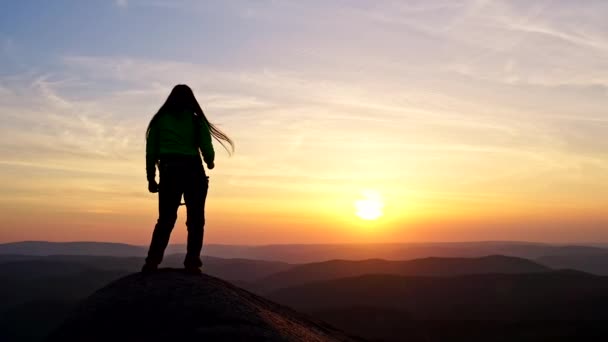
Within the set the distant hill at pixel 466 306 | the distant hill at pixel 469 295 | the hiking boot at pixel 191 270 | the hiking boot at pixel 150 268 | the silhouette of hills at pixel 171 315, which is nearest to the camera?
the silhouette of hills at pixel 171 315

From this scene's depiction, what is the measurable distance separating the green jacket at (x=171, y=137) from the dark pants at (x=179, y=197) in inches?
3.9

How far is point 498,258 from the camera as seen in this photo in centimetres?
8975

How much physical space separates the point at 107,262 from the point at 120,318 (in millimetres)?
109522

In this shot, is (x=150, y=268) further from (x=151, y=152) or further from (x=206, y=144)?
(x=206, y=144)

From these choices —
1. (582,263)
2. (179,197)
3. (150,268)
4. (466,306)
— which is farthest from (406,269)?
(179,197)

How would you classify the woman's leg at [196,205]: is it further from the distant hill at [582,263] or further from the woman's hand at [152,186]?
the distant hill at [582,263]

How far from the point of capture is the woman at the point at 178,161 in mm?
7168

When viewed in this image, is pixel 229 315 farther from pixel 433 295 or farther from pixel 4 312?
pixel 4 312

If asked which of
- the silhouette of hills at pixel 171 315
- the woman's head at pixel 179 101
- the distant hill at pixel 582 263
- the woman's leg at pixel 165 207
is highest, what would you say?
the distant hill at pixel 582 263

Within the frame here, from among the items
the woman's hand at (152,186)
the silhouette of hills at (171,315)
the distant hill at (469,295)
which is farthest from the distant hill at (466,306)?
the woman's hand at (152,186)

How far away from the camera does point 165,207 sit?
729 cm

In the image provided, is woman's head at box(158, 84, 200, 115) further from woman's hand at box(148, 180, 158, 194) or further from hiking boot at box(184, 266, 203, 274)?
hiking boot at box(184, 266, 203, 274)

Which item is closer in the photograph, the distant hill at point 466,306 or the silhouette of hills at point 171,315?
the silhouette of hills at point 171,315

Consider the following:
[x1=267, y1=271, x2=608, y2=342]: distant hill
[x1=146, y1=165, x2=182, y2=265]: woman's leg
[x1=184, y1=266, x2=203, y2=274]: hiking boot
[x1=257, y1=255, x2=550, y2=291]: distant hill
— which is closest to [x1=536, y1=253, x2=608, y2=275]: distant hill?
[x1=257, y1=255, x2=550, y2=291]: distant hill
